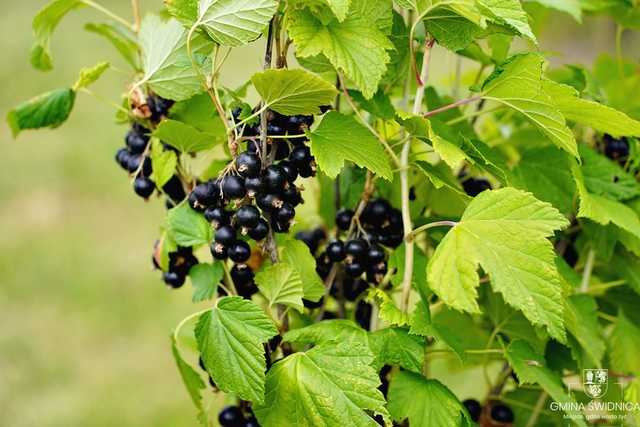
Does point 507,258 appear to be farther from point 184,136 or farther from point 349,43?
point 184,136

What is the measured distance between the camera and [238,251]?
2.25ft

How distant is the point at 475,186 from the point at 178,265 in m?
0.39

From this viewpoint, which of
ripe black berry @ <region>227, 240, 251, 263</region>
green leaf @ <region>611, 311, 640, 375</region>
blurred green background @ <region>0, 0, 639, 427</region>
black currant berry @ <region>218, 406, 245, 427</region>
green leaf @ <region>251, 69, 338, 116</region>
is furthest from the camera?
blurred green background @ <region>0, 0, 639, 427</region>

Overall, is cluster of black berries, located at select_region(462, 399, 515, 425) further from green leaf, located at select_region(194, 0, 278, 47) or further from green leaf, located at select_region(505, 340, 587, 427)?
green leaf, located at select_region(194, 0, 278, 47)

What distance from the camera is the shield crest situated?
824 mm

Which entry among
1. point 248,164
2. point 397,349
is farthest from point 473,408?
point 248,164

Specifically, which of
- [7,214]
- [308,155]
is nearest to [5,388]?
[7,214]

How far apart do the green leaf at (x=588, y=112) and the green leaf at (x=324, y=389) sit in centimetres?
31

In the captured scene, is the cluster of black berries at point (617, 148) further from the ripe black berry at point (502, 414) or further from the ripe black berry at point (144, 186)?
the ripe black berry at point (144, 186)

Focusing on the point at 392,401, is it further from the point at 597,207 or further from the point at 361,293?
the point at 597,207

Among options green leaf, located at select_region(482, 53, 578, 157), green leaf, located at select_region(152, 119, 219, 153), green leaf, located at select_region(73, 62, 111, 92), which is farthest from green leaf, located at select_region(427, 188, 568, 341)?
green leaf, located at select_region(73, 62, 111, 92)

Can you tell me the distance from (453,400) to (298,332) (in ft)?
0.56

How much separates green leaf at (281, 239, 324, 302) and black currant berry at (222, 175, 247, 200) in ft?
0.42

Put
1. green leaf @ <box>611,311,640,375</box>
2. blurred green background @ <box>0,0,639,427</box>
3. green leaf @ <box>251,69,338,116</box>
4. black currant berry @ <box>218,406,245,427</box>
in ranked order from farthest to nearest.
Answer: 1. blurred green background @ <box>0,0,639,427</box>
2. green leaf @ <box>611,311,640,375</box>
3. black currant berry @ <box>218,406,245,427</box>
4. green leaf @ <box>251,69,338,116</box>
